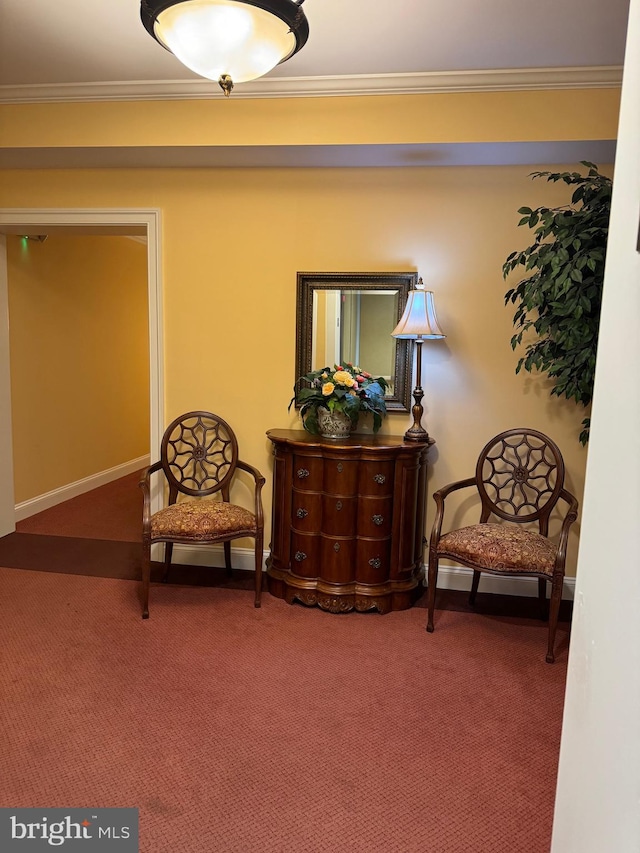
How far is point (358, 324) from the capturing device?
3412 millimetres

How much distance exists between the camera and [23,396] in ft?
14.8

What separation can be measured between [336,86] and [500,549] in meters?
2.43

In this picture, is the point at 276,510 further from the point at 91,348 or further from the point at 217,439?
the point at 91,348

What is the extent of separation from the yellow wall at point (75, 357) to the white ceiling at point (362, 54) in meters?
1.18

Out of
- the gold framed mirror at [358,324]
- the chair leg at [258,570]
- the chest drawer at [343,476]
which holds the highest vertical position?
the gold framed mirror at [358,324]

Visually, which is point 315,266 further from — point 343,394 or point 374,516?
point 374,516

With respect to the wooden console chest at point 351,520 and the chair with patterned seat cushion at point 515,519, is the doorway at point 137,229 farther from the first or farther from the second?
the chair with patterned seat cushion at point 515,519

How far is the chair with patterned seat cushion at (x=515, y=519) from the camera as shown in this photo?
9.02ft

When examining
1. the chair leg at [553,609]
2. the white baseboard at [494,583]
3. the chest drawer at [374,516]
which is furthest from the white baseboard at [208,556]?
the chair leg at [553,609]

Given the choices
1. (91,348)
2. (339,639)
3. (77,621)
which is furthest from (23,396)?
(339,639)

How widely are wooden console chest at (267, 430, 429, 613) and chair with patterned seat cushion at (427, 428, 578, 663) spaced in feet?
0.73

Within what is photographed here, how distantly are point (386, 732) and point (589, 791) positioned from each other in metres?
1.37

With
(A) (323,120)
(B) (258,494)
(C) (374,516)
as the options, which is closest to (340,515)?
(C) (374,516)

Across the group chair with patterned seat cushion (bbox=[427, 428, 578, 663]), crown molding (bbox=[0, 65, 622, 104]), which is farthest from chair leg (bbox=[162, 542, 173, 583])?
crown molding (bbox=[0, 65, 622, 104])
